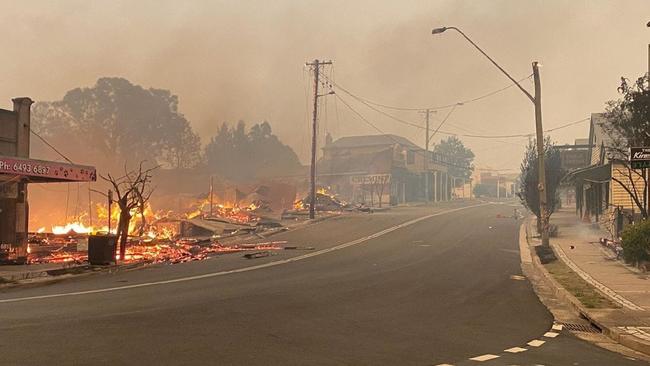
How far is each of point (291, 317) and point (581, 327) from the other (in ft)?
16.1

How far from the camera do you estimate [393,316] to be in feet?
36.4

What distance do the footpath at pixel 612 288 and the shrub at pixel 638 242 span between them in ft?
1.43

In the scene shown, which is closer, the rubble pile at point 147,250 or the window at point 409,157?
the rubble pile at point 147,250

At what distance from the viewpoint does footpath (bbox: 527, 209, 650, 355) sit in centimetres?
948

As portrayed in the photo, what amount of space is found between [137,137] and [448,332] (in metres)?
87.2

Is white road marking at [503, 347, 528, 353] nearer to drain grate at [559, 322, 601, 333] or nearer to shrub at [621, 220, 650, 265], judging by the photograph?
drain grate at [559, 322, 601, 333]

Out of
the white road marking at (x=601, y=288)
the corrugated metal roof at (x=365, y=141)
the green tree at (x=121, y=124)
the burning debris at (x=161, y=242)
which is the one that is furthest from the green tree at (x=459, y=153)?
the white road marking at (x=601, y=288)

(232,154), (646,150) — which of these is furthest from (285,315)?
(232,154)

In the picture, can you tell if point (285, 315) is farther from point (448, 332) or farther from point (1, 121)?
point (1, 121)

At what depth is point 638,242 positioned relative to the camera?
17094 mm

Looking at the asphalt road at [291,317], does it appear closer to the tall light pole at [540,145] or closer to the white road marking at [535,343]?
the white road marking at [535,343]

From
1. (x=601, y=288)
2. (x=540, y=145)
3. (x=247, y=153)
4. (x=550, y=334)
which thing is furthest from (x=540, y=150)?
(x=247, y=153)

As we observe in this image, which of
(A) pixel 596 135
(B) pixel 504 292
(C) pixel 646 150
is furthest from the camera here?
(A) pixel 596 135

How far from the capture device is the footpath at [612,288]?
31.1 ft
